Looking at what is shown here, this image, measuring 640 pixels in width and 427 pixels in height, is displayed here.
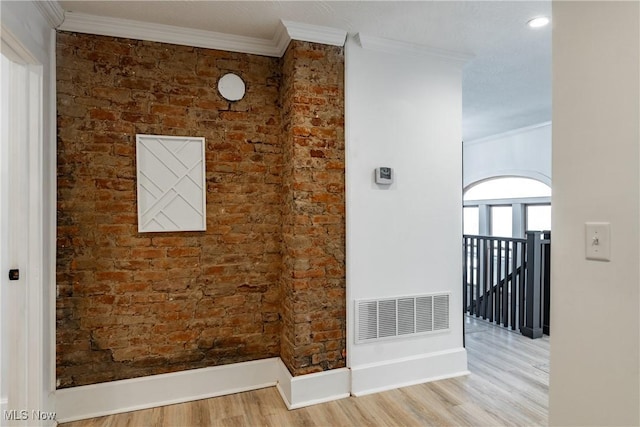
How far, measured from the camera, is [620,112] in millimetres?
1110

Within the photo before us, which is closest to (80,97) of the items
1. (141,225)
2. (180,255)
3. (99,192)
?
(99,192)

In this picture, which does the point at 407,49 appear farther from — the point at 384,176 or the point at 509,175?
the point at 509,175

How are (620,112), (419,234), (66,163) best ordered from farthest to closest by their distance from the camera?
(419,234) → (66,163) → (620,112)

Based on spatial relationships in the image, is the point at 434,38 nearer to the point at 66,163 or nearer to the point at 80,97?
the point at 80,97

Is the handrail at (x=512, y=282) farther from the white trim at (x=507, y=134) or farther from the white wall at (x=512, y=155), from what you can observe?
the white trim at (x=507, y=134)

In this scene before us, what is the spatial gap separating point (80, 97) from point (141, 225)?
3.00ft

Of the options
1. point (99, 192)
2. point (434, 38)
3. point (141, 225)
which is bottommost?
point (141, 225)

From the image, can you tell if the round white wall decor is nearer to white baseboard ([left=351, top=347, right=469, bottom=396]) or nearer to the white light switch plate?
white baseboard ([left=351, top=347, right=469, bottom=396])

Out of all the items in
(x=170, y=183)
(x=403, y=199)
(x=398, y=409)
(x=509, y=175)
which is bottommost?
(x=398, y=409)

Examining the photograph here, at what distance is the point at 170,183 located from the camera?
104 inches

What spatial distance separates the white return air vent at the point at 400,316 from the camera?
9.09 feet

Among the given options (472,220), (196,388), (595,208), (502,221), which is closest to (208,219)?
A: (196,388)

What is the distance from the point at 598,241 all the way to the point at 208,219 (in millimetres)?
2279

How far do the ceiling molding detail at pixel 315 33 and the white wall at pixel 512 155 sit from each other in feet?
12.9
